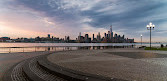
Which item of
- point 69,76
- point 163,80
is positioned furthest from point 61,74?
point 163,80

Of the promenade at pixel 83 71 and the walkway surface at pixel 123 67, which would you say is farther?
the walkway surface at pixel 123 67

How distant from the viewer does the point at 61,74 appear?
561cm

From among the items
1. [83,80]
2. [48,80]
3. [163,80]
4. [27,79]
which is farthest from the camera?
[27,79]

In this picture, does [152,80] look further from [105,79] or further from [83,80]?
[83,80]

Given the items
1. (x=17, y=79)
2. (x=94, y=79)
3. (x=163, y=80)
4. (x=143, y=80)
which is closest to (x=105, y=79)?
(x=94, y=79)

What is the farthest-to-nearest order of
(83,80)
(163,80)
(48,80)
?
(48,80)
(163,80)
(83,80)

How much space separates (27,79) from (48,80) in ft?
5.14

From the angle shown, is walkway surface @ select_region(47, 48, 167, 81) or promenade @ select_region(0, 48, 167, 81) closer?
promenade @ select_region(0, 48, 167, 81)

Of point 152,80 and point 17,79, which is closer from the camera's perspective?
point 152,80

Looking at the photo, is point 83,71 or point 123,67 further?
point 123,67

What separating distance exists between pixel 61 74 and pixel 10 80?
10.5ft

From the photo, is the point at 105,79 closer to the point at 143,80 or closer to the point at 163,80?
the point at 143,80

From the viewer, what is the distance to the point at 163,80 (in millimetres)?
4945

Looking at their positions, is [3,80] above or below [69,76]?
below
